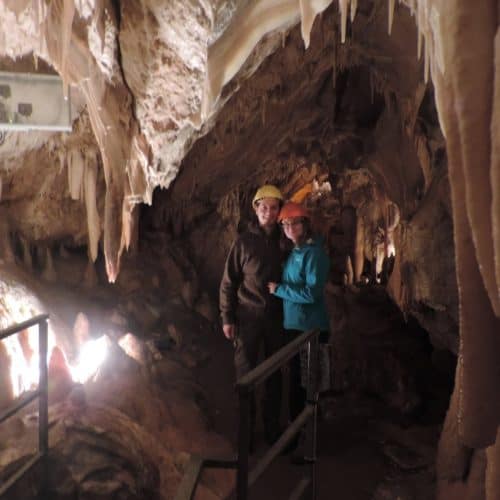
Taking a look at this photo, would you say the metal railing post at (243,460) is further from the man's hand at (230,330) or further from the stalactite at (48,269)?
the stalactite at (48,269)

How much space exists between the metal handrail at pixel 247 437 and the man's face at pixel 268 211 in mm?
1097

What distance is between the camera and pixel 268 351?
11.9 feet

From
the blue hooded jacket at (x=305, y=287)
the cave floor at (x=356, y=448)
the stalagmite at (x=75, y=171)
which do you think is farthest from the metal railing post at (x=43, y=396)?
the stalagmite at (x=75, y=171)

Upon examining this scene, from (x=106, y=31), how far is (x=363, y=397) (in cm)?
416

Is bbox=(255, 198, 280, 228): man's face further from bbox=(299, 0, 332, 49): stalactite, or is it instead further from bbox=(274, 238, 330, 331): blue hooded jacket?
bbox=(299, 0, 332, 49): stalactite

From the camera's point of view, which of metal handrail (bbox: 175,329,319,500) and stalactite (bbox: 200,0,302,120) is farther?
stalactite (bbox: 200,0,302,120)

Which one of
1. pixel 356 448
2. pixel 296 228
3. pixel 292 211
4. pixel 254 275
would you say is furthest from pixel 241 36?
pixel 356 448

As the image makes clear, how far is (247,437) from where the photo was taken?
1.87 meters

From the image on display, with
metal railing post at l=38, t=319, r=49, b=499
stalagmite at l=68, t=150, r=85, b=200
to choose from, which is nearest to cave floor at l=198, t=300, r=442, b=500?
metal railing post at l=38, t=319, r=49, b=499

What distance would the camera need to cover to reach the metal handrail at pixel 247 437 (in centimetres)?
184

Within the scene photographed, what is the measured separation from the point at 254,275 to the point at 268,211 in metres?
0.44

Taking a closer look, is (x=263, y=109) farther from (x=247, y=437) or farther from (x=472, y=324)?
(x=472, y=324)

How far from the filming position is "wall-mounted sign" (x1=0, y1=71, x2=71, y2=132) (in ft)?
11.5

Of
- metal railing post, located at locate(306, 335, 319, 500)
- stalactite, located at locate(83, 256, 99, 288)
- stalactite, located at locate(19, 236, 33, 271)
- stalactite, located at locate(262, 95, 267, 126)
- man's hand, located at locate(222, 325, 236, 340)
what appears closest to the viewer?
metal railing post, located at locate(306, 335, 319, 500)
